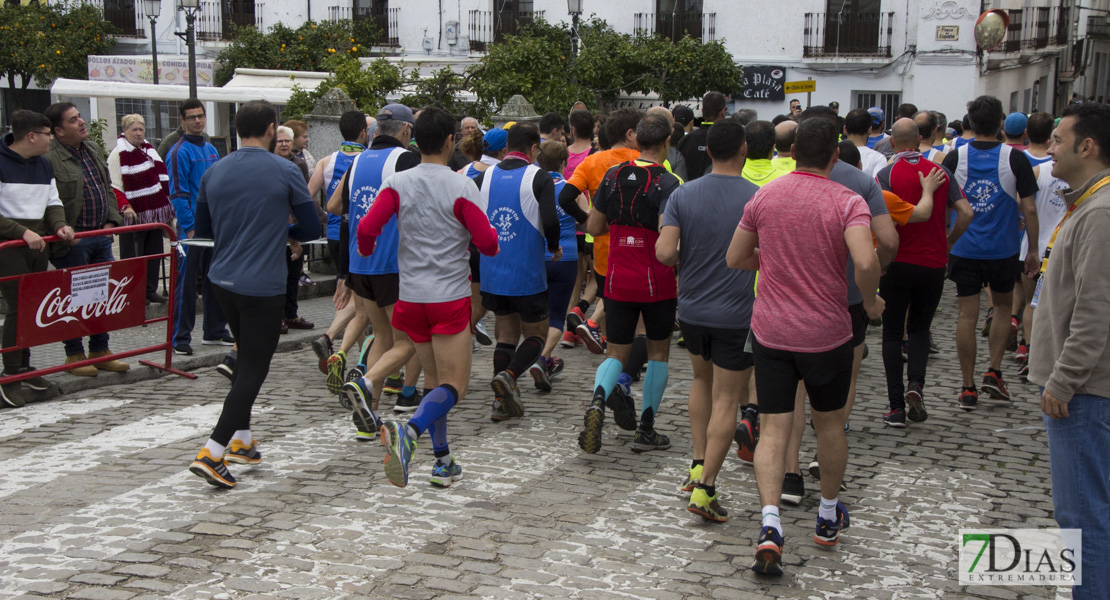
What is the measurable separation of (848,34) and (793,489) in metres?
24.9

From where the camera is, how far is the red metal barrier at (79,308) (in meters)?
7.52

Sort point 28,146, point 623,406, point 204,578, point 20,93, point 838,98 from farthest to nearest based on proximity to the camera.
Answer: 1. point 20,93
2. point 838,98
3. point 28,146
4. point 623,406
5. point 204,578

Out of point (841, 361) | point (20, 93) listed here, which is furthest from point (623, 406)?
point (20, 93)

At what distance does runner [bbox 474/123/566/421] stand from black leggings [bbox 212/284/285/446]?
169cm

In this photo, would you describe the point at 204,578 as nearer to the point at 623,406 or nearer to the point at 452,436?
the point at 452,436

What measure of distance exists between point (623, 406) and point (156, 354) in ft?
14.4

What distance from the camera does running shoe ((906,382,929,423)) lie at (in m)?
7.40

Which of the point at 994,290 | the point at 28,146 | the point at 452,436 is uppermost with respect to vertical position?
the point at 28,146

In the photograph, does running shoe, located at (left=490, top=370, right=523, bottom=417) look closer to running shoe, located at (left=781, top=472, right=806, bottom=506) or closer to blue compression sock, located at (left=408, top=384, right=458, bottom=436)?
blue compression sock, located at (left=408, top=384, right=458, bottom=436)

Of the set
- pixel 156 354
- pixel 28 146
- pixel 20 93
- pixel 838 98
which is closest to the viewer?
pixel 28 146

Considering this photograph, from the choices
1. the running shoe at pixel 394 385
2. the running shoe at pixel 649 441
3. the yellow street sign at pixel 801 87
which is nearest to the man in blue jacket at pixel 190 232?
the running shoe at pixel 394 385

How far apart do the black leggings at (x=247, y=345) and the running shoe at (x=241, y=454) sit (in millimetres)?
148

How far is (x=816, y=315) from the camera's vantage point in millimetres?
4625

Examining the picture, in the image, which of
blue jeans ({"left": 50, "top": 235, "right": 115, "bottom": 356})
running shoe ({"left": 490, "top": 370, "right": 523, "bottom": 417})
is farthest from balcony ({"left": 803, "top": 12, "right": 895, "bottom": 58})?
running shoe ({"left": 490, "top": 370, "right": 523, "bottom": 417})
